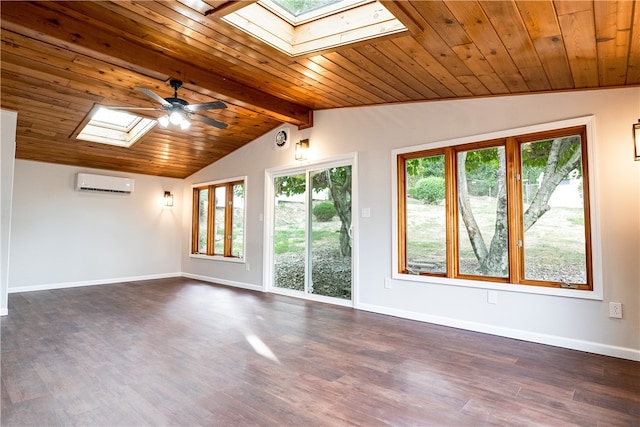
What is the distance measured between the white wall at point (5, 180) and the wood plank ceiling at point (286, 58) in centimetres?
20

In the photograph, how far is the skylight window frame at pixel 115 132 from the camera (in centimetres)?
523

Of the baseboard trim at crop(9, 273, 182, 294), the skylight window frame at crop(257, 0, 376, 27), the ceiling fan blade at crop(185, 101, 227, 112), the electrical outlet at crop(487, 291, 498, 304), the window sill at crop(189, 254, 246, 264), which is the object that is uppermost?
the skylight window frame at crop(257, 0, 376, 27)

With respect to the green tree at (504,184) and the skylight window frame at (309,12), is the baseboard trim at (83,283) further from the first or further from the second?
the green tree at (504,184)

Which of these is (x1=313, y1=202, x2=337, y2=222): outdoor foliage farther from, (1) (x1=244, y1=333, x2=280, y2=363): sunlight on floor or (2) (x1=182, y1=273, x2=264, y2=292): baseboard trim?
(1) (x1=244, y1=333, x2=280, y2=363): sunlight on floor

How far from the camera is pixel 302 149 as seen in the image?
532 centimetres

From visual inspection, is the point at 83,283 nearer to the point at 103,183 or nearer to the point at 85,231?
the point at 85,231

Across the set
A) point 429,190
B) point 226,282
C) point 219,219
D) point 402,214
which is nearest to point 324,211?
point 402,214

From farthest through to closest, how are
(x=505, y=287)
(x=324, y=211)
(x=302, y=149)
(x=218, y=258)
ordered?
(x=218, y=258) < (x=302, y=149) < (x=324, y=211) < (x=505, y=287)

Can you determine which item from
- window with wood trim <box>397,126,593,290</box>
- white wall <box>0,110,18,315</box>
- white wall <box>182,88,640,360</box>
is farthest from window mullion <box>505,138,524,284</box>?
white wall <box>0,110,18,315</box>

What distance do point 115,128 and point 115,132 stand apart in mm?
69

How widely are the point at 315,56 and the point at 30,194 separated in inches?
223

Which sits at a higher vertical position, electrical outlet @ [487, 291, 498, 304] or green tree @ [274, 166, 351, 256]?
green tree @ [274, 166, 351, 256]

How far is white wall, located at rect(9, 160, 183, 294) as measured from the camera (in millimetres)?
5758

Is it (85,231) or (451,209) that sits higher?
(451,209)
